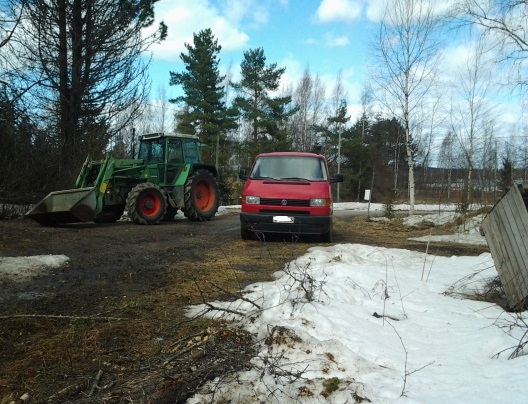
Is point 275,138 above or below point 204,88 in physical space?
below

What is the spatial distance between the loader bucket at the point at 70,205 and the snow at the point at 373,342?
4.28m

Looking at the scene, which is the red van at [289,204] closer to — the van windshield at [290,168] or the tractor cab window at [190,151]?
the van windshield at [290,168]

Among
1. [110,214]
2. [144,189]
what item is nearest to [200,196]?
[144,189]

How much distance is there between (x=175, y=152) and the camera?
42.3 feet

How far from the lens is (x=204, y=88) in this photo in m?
35.1

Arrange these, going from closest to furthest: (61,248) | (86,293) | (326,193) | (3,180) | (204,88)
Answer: (86,293) → (61,248) → (326,193) → (3,180) → (204,88)

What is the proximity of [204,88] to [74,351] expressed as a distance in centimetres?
3368

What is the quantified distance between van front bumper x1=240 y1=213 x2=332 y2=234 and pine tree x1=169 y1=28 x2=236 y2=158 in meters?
26.6

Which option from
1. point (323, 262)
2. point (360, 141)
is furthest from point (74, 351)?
point (360, 141)

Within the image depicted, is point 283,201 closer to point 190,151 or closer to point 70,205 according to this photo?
point 70,205

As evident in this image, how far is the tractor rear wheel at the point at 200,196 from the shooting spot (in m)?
12.9

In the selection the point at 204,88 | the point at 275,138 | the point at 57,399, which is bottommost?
the point at 57,399

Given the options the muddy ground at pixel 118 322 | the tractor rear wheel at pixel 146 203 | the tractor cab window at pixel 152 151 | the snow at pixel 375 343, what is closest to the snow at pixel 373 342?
the snow at pixel 375 343

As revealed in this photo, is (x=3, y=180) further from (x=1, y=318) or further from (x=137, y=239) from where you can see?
(x=1, y=318)
